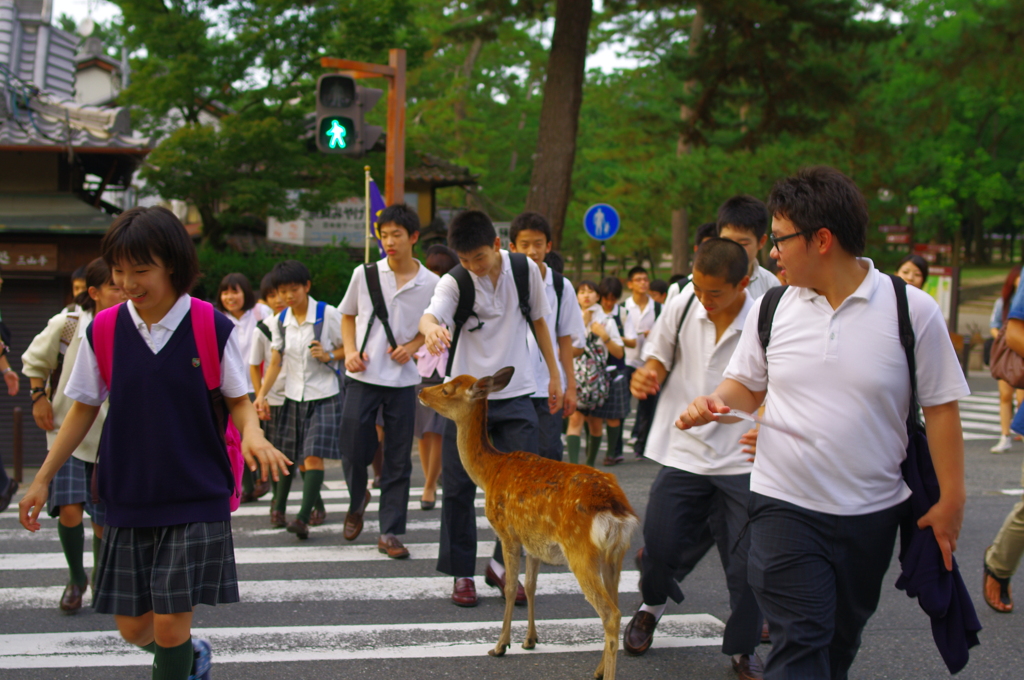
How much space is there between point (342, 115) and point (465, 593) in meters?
6.51

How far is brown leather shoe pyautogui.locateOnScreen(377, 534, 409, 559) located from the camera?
19.9ft

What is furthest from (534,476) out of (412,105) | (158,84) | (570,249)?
(570,249)

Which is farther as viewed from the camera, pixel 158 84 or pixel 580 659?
pixel 158 84

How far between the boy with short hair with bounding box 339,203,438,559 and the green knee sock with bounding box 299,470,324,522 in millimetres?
462

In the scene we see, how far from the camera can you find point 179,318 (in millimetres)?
3053

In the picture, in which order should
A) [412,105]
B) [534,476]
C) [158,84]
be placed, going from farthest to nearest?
[412,105] → [158,84] → [534,476]

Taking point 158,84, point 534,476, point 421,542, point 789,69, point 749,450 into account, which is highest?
point 789,69

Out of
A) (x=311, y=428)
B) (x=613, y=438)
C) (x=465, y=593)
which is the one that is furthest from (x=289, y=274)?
(x=613, y=438)

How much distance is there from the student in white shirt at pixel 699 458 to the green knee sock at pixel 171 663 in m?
1.98

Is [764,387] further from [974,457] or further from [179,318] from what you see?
[974,457]

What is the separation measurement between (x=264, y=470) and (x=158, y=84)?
554 inches

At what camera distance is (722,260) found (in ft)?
12.5

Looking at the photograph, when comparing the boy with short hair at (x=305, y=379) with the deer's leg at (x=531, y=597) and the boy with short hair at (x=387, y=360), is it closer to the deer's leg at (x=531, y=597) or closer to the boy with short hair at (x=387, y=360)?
the boy with short hair at (x=387, y=360)

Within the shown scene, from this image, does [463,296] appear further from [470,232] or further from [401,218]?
[401,218]
